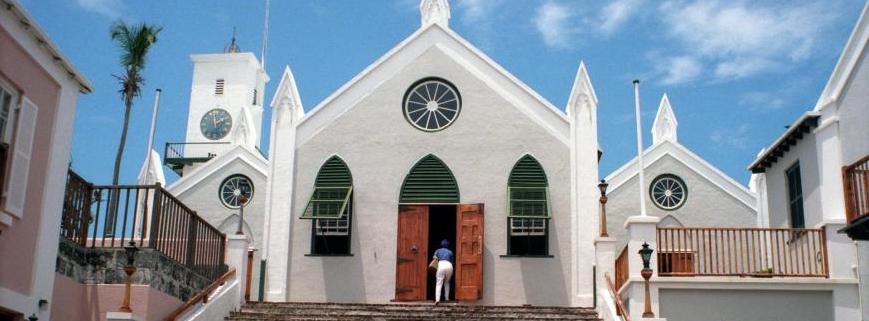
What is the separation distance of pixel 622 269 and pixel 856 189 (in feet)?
16.7

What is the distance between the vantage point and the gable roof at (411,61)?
24.3 metres

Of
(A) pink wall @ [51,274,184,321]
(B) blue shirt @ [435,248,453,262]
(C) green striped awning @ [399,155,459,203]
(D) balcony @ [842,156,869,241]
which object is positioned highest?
(C) green striped awning @ [399,155,459,203]

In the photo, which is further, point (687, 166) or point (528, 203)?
point (687, 166)

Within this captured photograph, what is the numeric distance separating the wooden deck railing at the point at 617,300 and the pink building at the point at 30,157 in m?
9.46

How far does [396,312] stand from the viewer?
66.0 feet

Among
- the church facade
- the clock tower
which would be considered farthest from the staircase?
the clock tower

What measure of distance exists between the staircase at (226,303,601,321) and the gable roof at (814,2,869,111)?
6.39 metres

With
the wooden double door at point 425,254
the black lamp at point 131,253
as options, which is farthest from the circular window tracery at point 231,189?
the black lamp at point 131,253

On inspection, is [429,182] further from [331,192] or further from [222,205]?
[222,205]

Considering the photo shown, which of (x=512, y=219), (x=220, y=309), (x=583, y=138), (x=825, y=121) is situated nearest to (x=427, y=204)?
(x=512, y=219)

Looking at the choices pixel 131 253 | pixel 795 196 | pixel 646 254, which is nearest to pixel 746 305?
pixel 646 254

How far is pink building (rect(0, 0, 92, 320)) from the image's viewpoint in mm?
13969

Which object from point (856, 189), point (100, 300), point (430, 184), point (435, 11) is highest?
point (435, 11)

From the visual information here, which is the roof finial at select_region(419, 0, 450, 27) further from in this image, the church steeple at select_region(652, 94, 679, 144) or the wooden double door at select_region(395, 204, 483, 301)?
the church steeple at select_region(652, 94, 679, 144)
